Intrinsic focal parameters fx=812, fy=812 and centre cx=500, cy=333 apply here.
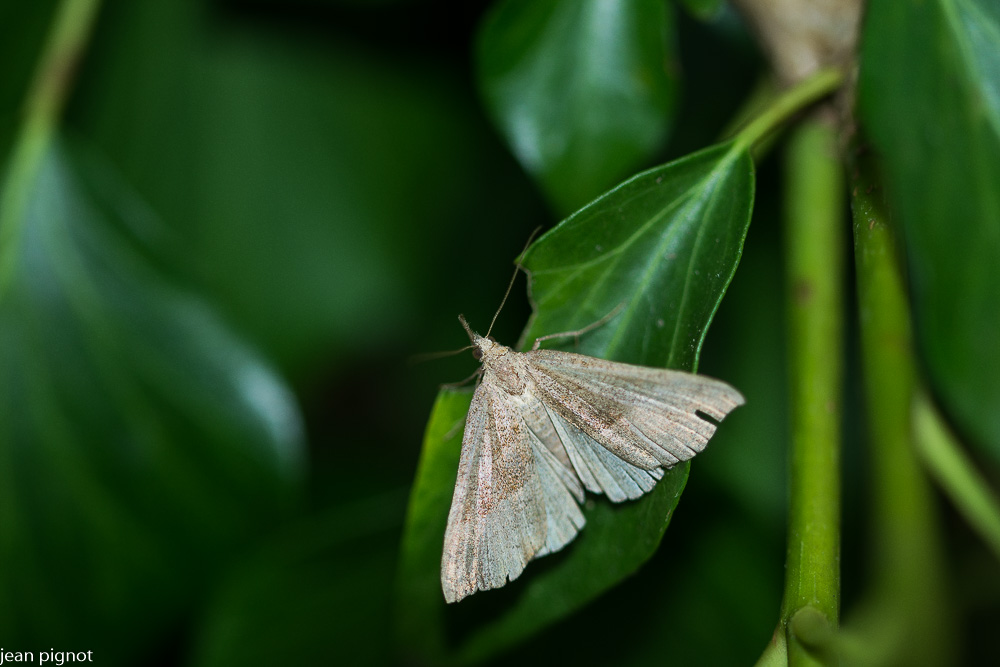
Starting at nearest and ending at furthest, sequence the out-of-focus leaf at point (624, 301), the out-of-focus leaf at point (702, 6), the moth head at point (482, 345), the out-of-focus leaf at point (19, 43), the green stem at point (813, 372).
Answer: the green stem at point (813, 372) < the out-of-focus leaf at point (624, 301) < the out-of-focus leaf at point (702, 6) < the moth head at point (482, 345) < the out-of-focus leaf at point (19, 43)

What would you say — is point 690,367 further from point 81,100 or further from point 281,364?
point 81,100

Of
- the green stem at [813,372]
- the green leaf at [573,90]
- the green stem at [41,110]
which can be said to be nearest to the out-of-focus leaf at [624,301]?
the green stem at [813,372]

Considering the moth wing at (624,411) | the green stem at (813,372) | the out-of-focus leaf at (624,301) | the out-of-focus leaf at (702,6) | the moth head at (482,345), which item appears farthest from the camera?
the moth head at (482,345)

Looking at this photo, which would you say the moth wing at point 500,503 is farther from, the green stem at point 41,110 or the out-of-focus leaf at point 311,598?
the green stem at point 41,110

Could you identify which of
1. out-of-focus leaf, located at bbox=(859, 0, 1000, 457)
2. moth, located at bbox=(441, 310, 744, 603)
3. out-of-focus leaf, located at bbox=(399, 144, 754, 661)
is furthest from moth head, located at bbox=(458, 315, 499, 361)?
out-of-focus leaf, located at bbox=(859, 0, 1000, 457)

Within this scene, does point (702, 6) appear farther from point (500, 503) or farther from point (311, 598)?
point (311, 598)

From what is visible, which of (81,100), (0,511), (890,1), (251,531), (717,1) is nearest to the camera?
(890,1)

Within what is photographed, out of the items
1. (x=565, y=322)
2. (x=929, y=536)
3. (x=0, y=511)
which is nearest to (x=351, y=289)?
(x=0, y=511)
